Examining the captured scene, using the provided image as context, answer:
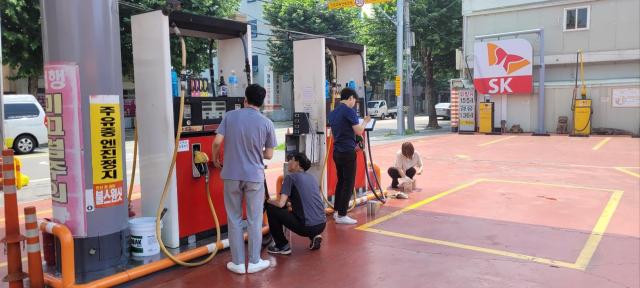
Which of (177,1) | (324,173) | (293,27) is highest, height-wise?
(293,27)

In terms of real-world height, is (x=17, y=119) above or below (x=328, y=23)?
below

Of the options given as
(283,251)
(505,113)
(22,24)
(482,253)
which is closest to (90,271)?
(283,251)

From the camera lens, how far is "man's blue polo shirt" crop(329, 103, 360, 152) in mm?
6039

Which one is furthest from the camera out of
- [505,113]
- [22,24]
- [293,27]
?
[293,27]

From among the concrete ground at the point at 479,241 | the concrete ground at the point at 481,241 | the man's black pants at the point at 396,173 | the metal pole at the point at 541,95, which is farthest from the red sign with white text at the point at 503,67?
the man's black pants at the point at 396,173

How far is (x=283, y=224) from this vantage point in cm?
500

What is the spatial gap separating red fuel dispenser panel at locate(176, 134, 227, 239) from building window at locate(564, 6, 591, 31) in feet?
61.6

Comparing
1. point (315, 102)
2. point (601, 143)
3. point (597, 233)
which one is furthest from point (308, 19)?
point (597, 233)

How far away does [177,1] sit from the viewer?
4.51m

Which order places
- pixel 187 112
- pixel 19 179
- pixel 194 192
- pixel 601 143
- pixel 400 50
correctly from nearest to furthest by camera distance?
1. pixel 187 112
2. pixel 194 192
3. pixel 19 179
4. pixel 601 143
5. pixel 400 50

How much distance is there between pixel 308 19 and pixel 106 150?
26.9 m

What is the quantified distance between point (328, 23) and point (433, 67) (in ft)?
22.8

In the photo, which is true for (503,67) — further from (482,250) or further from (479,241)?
(482,250)

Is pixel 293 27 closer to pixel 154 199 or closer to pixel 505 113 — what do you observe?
pixel 505 113
